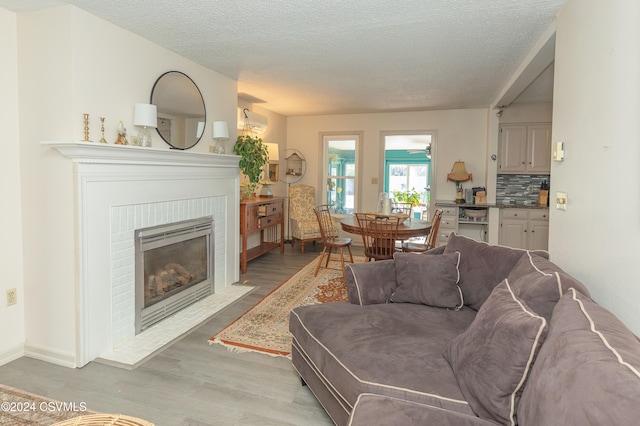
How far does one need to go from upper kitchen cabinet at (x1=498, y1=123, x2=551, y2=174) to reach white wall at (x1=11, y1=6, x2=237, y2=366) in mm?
5259

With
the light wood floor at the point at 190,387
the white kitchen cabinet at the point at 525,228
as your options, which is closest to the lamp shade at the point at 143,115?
the light wood floor at the point at 190,387

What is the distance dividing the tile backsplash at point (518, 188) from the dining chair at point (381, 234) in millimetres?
2857

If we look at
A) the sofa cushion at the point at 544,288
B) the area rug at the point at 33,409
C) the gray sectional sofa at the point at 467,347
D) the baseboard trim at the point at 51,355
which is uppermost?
the sofa cushion at the point at 544,288

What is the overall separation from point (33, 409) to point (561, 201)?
3229 millimetres

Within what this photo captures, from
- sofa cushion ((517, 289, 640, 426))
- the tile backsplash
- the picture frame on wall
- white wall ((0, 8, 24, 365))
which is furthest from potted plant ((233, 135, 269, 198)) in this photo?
the tile backsplash

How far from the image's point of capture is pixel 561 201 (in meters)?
2.30

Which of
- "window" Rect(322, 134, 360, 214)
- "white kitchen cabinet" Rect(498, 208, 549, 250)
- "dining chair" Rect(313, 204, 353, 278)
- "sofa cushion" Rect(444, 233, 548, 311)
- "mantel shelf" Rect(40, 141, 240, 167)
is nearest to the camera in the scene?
"sofa cushion" Rect(444, 233, 548, 311)

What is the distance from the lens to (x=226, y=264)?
164 inches

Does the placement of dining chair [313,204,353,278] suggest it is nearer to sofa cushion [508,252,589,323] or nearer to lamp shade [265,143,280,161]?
lamp shade [265,143,280,161]

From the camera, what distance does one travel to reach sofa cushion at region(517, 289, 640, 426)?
0.84 metres

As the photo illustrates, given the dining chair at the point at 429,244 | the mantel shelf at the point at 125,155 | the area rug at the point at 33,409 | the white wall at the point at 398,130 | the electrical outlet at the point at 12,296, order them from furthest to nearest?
the white wall at the point at 398,130, the dining chair at the point at 429,244, the electrical outlet at the point at 12,296, the mantel shelf at the point at 125,155, the area rug at the point at 33,409

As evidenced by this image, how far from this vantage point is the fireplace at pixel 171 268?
9.85 ft

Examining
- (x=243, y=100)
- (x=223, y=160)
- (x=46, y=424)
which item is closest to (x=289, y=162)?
(x=243, y=100)

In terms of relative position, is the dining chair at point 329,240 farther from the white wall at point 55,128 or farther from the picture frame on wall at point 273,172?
the white wall at point 55,128
